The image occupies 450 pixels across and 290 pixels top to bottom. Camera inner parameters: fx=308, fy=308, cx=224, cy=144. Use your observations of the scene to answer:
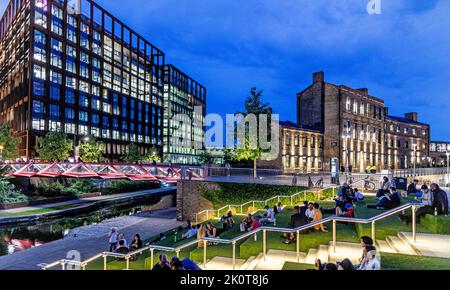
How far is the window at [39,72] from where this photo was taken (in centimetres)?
6694

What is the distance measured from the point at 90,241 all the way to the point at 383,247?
19918mm

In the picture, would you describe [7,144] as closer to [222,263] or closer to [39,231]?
[39,231]

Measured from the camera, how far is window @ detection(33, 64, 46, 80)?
6694cm

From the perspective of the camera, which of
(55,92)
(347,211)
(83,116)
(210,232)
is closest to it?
(347,211)

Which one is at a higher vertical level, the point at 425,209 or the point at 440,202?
the point at 440,202

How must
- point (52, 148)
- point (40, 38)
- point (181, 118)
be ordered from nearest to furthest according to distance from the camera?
point (52, 148) < point (40, 38) < point (181, 118)

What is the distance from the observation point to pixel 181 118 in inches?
4764

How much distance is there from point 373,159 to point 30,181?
5812 centimetres

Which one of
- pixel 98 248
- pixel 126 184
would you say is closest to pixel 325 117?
pixel 126 184

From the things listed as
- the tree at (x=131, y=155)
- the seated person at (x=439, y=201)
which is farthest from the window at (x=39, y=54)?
the seated person at (x=439, y=201)

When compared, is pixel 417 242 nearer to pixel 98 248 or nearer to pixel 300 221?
pixel 300 221

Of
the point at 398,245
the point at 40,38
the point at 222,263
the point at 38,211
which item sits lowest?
the point at 38,211

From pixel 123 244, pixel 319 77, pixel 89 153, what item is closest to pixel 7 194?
pixel 123 244
